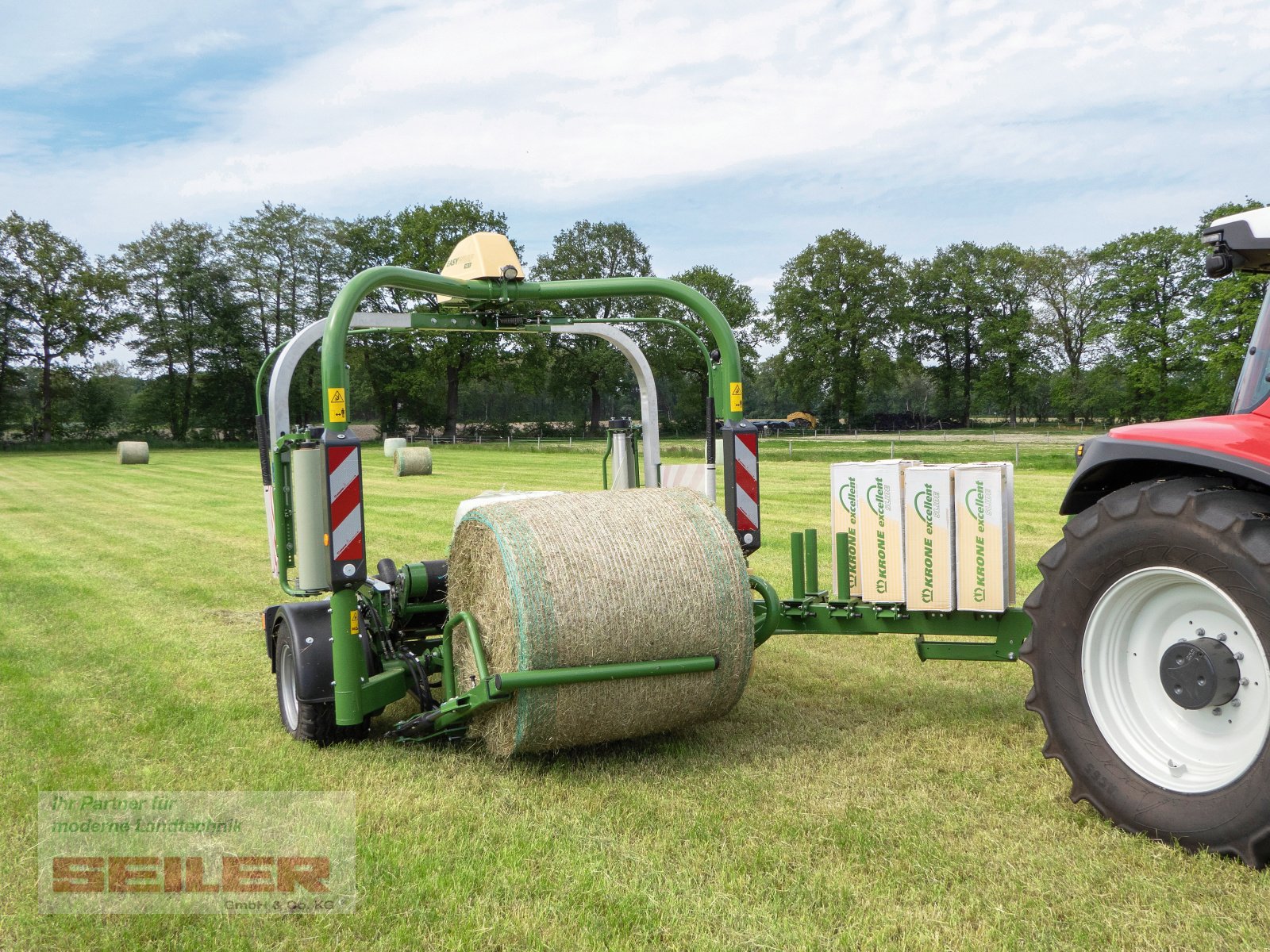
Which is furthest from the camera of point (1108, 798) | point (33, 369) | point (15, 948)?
point (33, 369)

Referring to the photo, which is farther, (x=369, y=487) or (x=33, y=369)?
(x=33, y=369)

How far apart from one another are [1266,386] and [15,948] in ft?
15.7

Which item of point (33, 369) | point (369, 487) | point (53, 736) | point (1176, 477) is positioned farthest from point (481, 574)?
point (33, 369)

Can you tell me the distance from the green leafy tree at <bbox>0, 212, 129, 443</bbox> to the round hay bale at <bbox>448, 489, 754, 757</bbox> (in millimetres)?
63845

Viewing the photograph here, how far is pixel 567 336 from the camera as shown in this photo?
2272 inches

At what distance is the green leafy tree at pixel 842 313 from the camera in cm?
6956

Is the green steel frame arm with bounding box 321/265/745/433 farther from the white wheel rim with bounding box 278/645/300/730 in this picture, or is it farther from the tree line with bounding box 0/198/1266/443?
the tree line with bounding box 0/198/1266/443

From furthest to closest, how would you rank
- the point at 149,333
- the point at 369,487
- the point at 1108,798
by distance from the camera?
1. the point at 149,333
2. the point at 369,487
3. the point at 1108,798

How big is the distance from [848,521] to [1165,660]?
6.45 feet

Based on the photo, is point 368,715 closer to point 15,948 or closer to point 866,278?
point 15,948

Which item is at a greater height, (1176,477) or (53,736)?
(1176,477)

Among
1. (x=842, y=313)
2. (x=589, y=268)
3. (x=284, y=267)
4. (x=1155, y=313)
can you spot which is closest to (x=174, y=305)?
(x=284, y=267)

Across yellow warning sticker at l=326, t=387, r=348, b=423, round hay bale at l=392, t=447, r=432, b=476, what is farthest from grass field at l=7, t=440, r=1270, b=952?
round hay bale at l=392, t=447, r=432, b=476

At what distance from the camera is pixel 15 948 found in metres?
3.22
